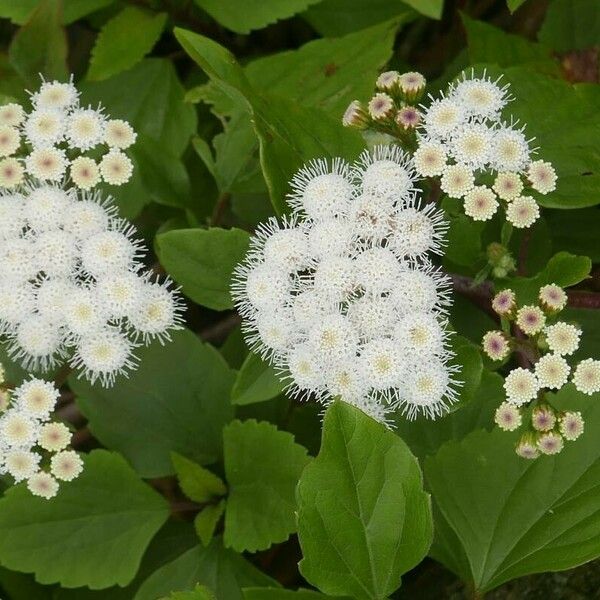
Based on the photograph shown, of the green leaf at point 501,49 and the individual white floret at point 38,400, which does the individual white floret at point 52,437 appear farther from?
the green leaf at point 501,49

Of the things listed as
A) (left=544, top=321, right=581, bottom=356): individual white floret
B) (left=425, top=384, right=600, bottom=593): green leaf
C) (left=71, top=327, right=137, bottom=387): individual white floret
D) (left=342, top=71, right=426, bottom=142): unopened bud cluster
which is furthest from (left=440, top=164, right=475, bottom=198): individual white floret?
(left=71, top=327, right=137, bottom=387): individual white floret

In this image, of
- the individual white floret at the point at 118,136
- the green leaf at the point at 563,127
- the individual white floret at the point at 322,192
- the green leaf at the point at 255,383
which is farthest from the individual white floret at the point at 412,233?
the individual white floret at the point at 118,136

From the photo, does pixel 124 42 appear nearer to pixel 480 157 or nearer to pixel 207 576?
pixel 480 157

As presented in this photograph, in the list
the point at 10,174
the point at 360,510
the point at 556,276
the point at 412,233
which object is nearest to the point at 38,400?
the point at 10,174

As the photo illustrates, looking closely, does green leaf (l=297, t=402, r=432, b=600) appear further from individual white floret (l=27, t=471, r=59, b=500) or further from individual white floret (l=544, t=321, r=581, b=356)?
individual white floret (l=27, t=471, r=59, b=500)

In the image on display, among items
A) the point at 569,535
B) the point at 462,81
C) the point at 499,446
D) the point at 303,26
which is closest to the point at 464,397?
the point at 499,446

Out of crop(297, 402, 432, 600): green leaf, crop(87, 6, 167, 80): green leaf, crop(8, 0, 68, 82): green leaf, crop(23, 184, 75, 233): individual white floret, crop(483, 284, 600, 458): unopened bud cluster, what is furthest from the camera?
crop(87, 6, 167, 80): green leaf
